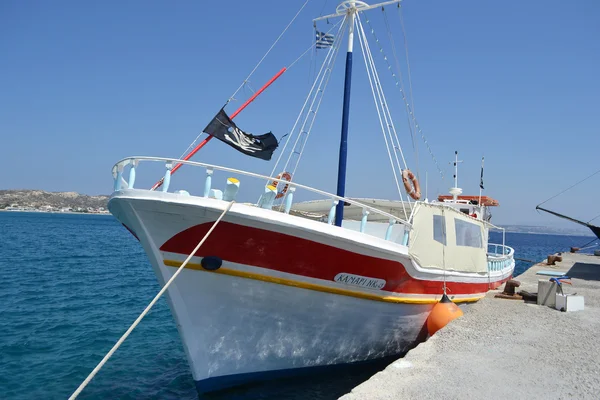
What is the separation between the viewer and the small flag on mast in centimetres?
1114

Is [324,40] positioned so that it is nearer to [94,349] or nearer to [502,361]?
[502,361]

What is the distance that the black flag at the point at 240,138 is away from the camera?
27.3ft

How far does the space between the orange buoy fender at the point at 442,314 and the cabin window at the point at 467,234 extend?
4.68 feet

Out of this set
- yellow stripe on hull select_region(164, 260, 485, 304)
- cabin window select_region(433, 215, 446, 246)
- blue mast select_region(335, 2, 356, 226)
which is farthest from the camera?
blue mast select_region(335, 2, 356, 226)

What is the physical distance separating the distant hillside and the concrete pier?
19038 centimetres

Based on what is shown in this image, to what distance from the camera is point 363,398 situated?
4.95 metres

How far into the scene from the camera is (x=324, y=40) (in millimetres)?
11211

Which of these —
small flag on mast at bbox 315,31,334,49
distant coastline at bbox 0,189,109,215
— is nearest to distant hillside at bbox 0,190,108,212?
distant coastline at bbox 0,189,109,215

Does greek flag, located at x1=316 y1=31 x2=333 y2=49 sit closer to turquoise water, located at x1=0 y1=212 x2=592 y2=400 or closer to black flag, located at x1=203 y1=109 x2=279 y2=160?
black flag, located at x1=203 y1=109 x2=279 y2=160

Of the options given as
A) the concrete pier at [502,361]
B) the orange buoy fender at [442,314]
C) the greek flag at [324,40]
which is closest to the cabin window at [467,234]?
the orange buoy fender at [442,314]

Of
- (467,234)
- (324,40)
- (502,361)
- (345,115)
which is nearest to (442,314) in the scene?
(467,234)

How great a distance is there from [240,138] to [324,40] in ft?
14.3

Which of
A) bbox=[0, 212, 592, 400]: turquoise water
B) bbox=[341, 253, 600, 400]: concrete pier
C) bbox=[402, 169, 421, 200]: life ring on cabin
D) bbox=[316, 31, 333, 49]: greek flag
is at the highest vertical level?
bbox=[316, 31, 333, 49]: greek flag

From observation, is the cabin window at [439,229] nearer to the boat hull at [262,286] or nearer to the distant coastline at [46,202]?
the boat hull at [262,286]
